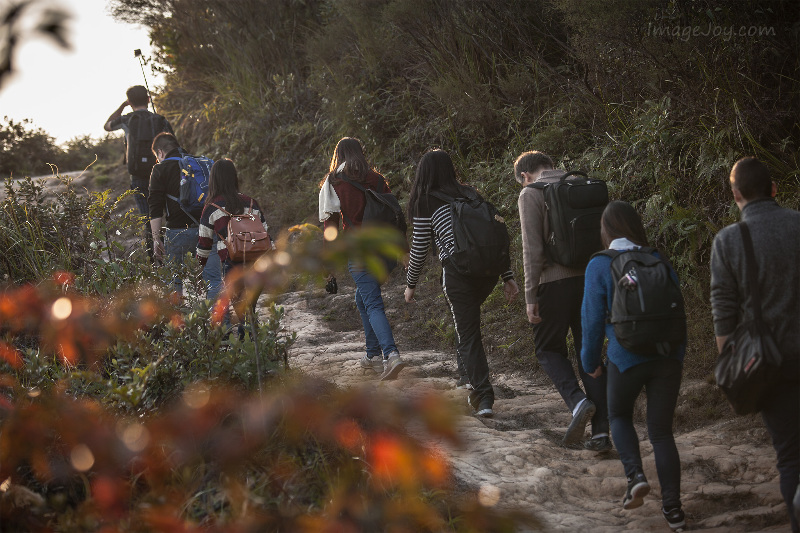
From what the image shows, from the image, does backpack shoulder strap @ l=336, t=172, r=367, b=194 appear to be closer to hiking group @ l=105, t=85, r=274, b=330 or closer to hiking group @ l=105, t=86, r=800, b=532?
hiking group @ l=105, t=86, r=800, b=532

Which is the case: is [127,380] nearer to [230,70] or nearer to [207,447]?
[207,447]

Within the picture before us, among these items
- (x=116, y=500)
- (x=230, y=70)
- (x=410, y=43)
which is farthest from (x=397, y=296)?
(x=230, y=70)

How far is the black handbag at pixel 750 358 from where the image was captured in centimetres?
340

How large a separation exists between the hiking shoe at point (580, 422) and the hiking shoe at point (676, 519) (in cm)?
104

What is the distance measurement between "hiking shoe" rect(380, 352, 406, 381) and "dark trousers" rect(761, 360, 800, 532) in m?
3.27

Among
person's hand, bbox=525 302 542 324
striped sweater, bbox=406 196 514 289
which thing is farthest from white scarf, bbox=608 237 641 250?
striped sweater, bbox=406 196 514 289

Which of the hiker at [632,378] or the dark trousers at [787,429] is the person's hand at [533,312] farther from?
the dark trousers at [787,429]

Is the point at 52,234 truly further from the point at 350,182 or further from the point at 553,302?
the point at 553,302

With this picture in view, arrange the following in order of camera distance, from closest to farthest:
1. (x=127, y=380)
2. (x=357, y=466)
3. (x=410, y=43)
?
1. (x=357, y=466)
2. (x=127, y=380)
3. (x=410, y=43)

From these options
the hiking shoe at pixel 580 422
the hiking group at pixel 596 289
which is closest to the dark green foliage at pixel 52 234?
the hiking group at pixel 596 289

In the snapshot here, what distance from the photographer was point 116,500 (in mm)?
2740

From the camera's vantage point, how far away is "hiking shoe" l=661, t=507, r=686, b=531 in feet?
12.2

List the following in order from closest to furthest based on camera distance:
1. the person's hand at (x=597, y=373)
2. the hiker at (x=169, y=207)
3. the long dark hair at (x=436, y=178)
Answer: the person's hand at (x=597, y=373) → the long dark hair at (x=436, y=178) → the hiker at (x=169, y=207)

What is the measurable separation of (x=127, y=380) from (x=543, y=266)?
2720mm
